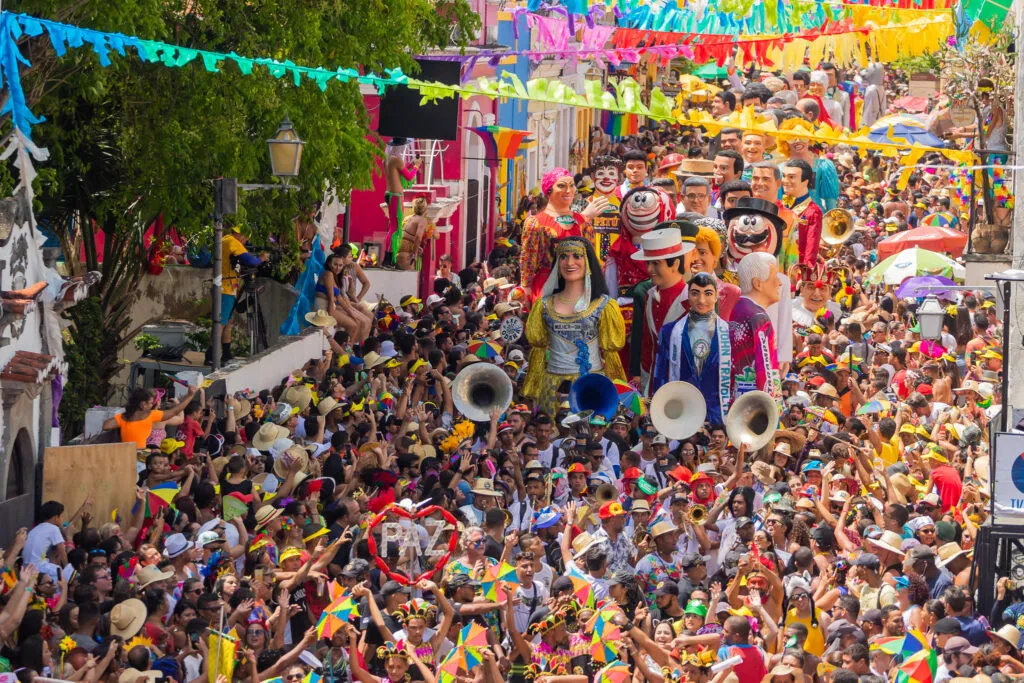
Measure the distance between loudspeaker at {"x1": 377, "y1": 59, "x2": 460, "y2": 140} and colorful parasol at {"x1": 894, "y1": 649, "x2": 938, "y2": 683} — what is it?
45.6ft

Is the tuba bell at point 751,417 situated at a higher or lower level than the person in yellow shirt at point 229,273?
lower

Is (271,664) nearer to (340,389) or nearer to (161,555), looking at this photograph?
(161,555)

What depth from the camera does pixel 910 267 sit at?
23688mm

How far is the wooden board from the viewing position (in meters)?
14.7

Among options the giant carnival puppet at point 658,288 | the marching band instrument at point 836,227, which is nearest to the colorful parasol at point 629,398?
the giant carnival puppet at point 658,288

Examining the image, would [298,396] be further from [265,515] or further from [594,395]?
[265,515]

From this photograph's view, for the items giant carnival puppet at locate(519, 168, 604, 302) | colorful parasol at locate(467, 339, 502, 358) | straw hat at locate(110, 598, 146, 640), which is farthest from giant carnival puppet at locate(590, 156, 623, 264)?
straw hat at locate(110, 598, 146, 640)

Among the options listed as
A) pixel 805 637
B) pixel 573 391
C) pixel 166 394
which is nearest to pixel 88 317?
pixel 166 394

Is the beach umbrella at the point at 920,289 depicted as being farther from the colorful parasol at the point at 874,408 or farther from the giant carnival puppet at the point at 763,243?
the colorful parasol at the point at 874,408

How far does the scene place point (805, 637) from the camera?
12406 mm

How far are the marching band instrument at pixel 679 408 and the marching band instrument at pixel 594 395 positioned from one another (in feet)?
1.73

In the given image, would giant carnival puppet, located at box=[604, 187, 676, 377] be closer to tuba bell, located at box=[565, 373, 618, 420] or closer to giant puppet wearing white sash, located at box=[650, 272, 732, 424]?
giant puppet wearing white sash, located at box=[650, 272, 732, 424]

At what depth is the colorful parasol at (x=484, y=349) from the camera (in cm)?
1942

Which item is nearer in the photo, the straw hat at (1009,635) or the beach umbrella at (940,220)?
the straw hat at (1009,635)
